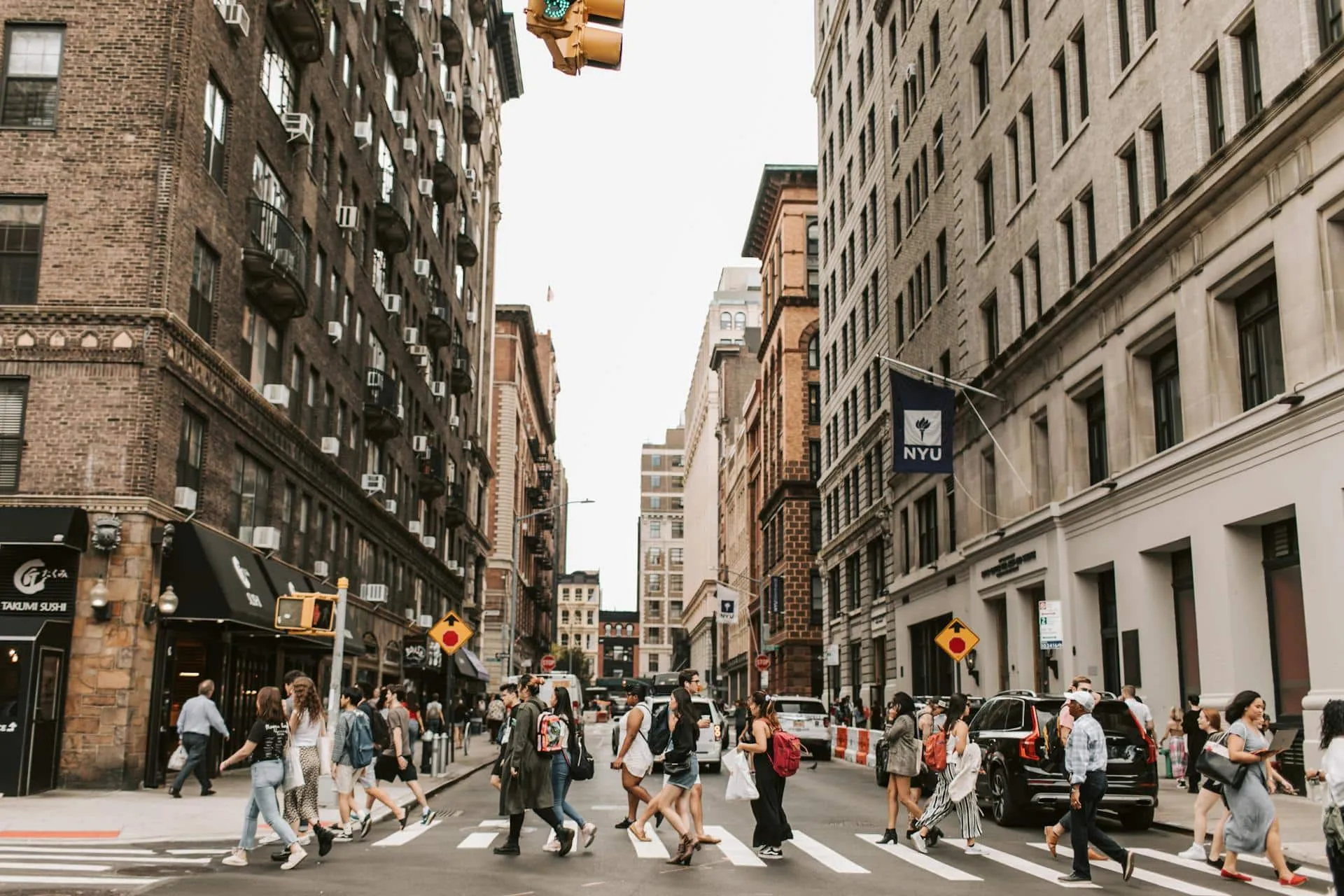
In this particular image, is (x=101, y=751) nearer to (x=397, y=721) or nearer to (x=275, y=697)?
(x=397, y=721)

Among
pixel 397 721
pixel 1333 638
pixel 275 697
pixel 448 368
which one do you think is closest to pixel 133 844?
pixel 275 697

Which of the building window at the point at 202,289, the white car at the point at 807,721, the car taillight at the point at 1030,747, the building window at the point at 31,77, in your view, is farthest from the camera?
the white car at the point at 807,721

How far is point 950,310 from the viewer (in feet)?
134

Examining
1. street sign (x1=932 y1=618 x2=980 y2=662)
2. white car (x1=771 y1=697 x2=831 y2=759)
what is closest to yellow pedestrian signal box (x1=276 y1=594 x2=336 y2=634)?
street sign (x1=932 y1=618 x2=980 y2=662)

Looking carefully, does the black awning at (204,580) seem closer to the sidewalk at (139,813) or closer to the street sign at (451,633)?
the sidewalk at (139,813)

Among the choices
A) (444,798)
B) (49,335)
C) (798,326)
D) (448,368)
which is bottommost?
(444,798)

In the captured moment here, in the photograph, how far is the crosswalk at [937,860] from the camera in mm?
12914

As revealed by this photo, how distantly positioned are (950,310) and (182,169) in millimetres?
24406

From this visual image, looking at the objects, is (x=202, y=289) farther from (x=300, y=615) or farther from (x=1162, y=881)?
(x=1162, y=881)

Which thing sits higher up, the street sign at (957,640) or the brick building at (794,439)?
the brick building at (794,439)

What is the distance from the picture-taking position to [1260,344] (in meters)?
23.1

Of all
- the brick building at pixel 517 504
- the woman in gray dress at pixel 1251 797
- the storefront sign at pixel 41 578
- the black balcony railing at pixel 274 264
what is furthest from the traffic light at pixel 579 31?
the brick building at pixel 517 504

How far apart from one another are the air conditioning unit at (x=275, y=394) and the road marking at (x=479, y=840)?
15.1 metres

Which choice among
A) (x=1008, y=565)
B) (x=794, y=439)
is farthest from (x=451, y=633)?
→ (x=794, y=439)
